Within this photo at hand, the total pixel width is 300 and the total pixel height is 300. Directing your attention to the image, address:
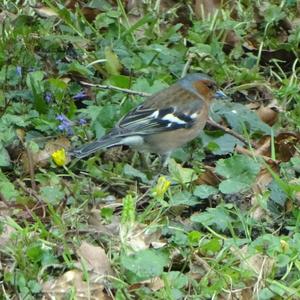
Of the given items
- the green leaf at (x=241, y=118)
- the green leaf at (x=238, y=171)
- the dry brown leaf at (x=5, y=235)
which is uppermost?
the dry brown leaf at (x=5, y=235)

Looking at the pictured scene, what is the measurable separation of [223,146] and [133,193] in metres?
0.78

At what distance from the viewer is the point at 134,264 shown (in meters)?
4.97

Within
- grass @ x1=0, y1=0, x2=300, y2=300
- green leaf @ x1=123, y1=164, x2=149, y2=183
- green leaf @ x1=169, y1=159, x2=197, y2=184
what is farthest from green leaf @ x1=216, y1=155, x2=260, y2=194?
green leaf @ x1=123, y1=164, x2=149, y2=183

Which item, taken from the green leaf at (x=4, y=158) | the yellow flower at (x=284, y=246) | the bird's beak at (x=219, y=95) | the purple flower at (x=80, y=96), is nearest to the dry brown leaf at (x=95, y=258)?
the yellow flower at (x=284, y=246)

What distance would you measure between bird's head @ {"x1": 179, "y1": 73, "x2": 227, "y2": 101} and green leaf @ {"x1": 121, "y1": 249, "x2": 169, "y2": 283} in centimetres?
191

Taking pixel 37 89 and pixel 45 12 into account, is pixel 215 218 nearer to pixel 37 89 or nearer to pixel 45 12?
pixel 37 89

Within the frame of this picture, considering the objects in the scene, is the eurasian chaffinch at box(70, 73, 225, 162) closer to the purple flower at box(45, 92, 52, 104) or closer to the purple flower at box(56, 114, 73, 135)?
the purple flower at box(56, 114, 73, 135)

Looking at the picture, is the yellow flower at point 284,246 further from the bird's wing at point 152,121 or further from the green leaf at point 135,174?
the bird's wing at point 152,121

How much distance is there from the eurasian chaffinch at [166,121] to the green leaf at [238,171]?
0.67 meters

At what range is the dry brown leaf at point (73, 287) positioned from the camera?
16.1 ft

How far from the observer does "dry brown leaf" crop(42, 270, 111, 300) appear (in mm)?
4910

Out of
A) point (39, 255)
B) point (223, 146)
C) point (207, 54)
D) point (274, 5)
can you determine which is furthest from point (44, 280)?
point (274, 5)

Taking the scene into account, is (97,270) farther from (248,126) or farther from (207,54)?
(207,54)

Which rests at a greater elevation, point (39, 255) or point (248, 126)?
point (39, 255)
